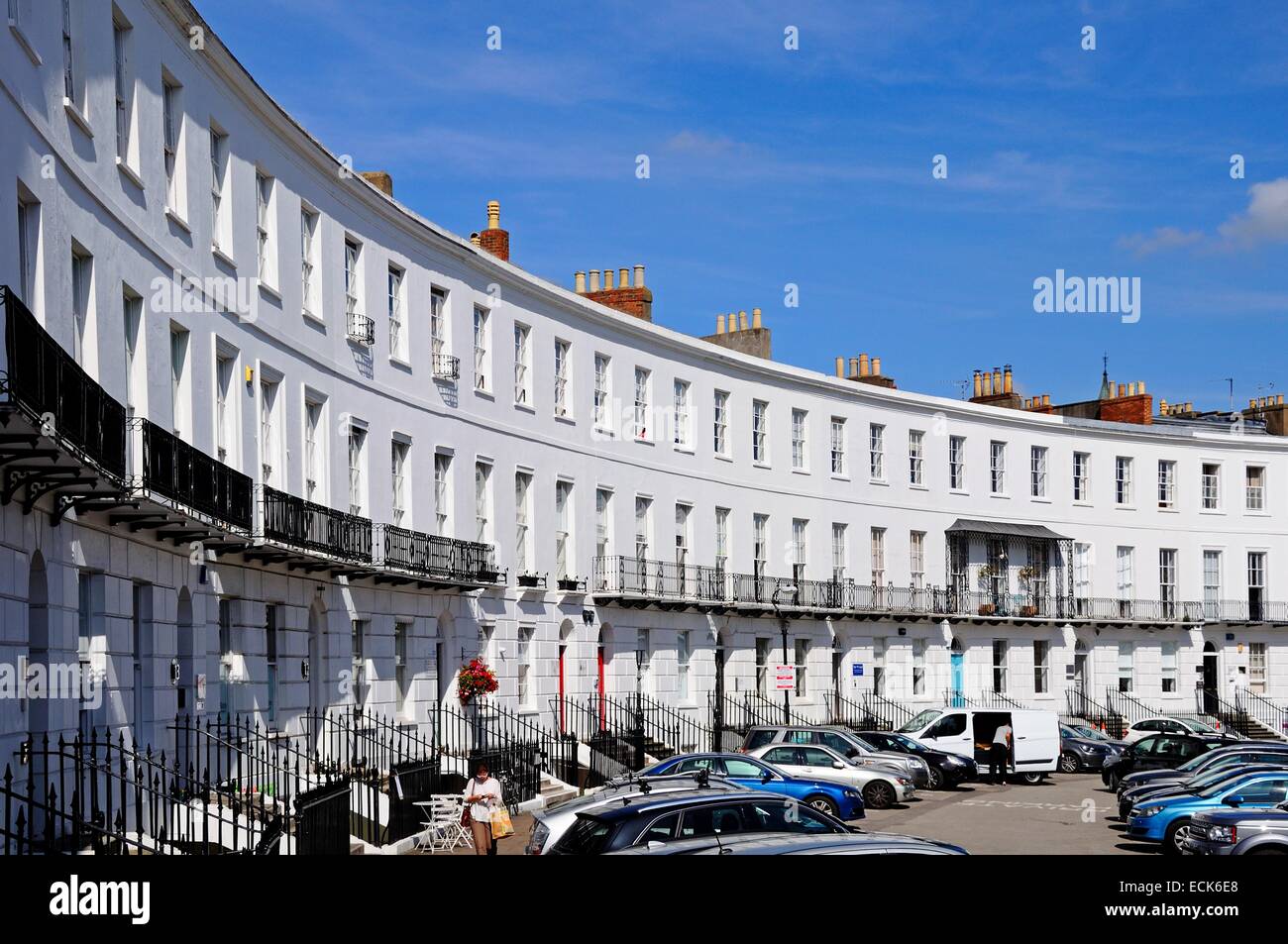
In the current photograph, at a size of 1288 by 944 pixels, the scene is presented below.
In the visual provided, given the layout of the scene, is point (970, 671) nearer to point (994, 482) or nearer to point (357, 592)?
point (994, 482)

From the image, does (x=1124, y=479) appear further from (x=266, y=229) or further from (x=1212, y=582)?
(x=266, y=229)

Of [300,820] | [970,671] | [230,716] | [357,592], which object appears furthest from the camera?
[970,671]

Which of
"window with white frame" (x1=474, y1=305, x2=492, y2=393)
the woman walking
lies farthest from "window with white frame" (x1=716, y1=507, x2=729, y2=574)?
the woman walking

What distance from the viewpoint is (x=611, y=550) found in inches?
1625

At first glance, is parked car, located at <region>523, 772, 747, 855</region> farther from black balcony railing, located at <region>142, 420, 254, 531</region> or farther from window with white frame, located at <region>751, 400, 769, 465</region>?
window with white frame, located at <region>751, 400, 769, 465</region>

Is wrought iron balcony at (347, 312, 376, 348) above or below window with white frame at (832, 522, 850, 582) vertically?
above

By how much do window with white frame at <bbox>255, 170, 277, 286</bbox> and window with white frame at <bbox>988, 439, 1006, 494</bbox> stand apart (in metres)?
33.9

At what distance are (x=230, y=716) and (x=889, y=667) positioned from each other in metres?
31.2

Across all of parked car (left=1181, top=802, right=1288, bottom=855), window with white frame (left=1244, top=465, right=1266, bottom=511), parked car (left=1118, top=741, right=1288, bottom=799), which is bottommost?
parked car (left=1118, top=741, right=1288, bottom=799)

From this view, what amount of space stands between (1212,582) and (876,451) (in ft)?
53.5

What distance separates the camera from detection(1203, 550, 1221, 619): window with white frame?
58406 mm

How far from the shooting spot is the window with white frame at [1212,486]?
59594 mm

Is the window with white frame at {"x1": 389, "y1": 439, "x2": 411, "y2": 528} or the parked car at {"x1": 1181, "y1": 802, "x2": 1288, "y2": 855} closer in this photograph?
the parked car at {"x1": 1181, "y1": 802, "x2": 1288, "y2": 855}
